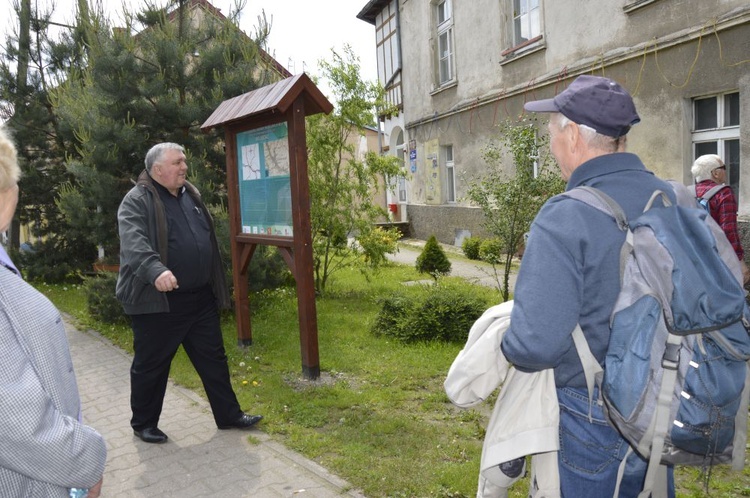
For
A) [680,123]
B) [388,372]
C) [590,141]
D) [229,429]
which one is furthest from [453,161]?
[590,141]

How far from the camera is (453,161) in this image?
649 inches

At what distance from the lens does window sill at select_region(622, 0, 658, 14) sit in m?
9.27

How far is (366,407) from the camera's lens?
195 inches

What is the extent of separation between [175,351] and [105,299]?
4.52 metres

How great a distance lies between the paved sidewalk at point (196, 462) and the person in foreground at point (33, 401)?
209 cm

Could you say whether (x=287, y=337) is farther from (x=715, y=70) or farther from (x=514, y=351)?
(x=715, y=70)

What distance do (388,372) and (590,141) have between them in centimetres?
416

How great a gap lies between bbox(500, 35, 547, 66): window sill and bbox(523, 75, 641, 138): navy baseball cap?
1080cm

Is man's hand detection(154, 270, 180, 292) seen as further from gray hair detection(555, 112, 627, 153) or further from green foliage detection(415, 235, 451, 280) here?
green foliage detection(415, 235, 451, 280)

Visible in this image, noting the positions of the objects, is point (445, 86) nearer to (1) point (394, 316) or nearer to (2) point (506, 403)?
(1) point (394, 316)

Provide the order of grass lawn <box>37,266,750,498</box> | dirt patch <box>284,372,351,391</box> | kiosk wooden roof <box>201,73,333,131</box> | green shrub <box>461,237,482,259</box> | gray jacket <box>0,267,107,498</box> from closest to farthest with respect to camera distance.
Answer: gray jacket <box>0,267,107,498</box> → grass lawn <box>37,266,750,498</box> → kiosk wooden roof <box>201,73,333,131</box> → dirt patch <box>284,372,351,391</box> → green shrub <box>461,237,482,259</box>

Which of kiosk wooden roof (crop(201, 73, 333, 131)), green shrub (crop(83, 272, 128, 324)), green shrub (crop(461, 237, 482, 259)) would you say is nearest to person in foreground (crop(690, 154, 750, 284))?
kiosk wooden roof (crop(201, 73, 333, 131))

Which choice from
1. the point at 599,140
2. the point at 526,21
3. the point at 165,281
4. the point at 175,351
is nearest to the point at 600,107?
the point at 599,140

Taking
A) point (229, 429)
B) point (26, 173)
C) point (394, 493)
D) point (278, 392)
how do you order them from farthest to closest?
point (26, 173) → point (278, 392) → point (229, 429) → point (394, 493)
